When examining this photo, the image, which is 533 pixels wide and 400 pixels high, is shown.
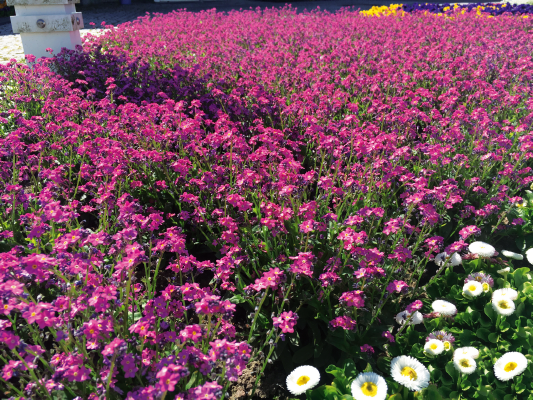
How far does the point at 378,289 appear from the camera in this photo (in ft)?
9.89

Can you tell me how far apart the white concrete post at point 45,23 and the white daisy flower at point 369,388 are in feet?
24.9

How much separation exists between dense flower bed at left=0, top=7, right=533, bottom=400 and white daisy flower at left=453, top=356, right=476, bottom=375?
0.01 metres

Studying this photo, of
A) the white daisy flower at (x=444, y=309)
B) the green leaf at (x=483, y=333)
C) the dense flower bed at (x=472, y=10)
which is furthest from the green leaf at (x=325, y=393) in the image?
the dense flower bed at (x=472, y=10)

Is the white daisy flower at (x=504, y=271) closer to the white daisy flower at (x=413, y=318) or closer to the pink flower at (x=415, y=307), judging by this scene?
the white daisy flower at (x=413, y=318)

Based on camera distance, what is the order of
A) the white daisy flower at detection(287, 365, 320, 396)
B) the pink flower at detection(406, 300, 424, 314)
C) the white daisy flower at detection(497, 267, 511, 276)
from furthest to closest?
1. the white daisy flower at detection(497, 267, 511, 276)
2. the pink flower at detection(406, 300, 424, 314)
3. the white daisy flower at detection(287, 365, 320, 396)

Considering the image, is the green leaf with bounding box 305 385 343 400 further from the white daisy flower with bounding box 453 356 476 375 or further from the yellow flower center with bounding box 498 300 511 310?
the yellow flower center with bounding box 498 300 511 310

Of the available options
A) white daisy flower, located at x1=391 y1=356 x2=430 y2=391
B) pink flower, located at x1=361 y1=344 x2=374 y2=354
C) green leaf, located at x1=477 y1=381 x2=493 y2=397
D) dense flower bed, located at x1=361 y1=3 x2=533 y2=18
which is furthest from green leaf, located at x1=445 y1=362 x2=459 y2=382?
dense flower bed, located at x1=361 y1=3 x2=533 y2=18

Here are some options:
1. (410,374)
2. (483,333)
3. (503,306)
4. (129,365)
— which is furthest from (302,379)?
(503,306)

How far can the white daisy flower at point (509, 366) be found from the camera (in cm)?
225

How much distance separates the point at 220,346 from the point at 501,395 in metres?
1.81

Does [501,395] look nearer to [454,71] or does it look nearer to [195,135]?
[195,135]

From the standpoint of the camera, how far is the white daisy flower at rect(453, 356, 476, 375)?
228cm

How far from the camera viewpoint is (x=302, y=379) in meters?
2.25

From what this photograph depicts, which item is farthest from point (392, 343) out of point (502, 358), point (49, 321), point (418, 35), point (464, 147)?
point (418, 35)
